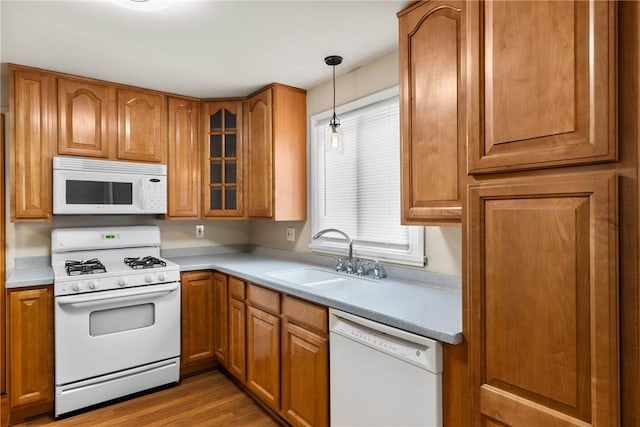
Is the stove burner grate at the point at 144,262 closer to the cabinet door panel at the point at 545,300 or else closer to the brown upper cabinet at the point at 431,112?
the brown upper cabinet at the point at 431,112

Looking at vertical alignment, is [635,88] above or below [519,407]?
above

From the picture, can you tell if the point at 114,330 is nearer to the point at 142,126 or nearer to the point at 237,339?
the point at 237,339

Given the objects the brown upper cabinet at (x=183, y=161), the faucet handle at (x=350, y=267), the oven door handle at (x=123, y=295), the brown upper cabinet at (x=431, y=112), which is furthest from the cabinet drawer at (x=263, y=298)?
the brown upper cabinet at (x=183, y=161)

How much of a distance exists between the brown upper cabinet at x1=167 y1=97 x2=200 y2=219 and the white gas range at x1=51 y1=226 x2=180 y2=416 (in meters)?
0.51

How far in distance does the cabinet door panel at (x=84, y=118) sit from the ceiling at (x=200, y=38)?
12 centimetres

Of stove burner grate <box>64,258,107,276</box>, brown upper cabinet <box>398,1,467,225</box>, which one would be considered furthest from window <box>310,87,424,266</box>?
stove burner grate <box>64,258,107,276</box>

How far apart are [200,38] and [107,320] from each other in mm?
1907

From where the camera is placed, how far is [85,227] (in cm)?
297

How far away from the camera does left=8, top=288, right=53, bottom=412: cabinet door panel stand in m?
2.27

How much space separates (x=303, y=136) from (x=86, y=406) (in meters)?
2.43

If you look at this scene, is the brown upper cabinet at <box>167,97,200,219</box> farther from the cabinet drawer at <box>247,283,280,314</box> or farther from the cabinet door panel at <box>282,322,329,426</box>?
the cabinet door panel at <box>282,322,329,426</box>

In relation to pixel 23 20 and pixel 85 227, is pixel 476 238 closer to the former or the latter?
pixel 23 20

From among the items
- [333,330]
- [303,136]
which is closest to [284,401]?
[333,330]

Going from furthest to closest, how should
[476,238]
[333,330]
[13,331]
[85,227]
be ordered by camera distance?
[85,227], [13,331], [333,330], [476,238]
